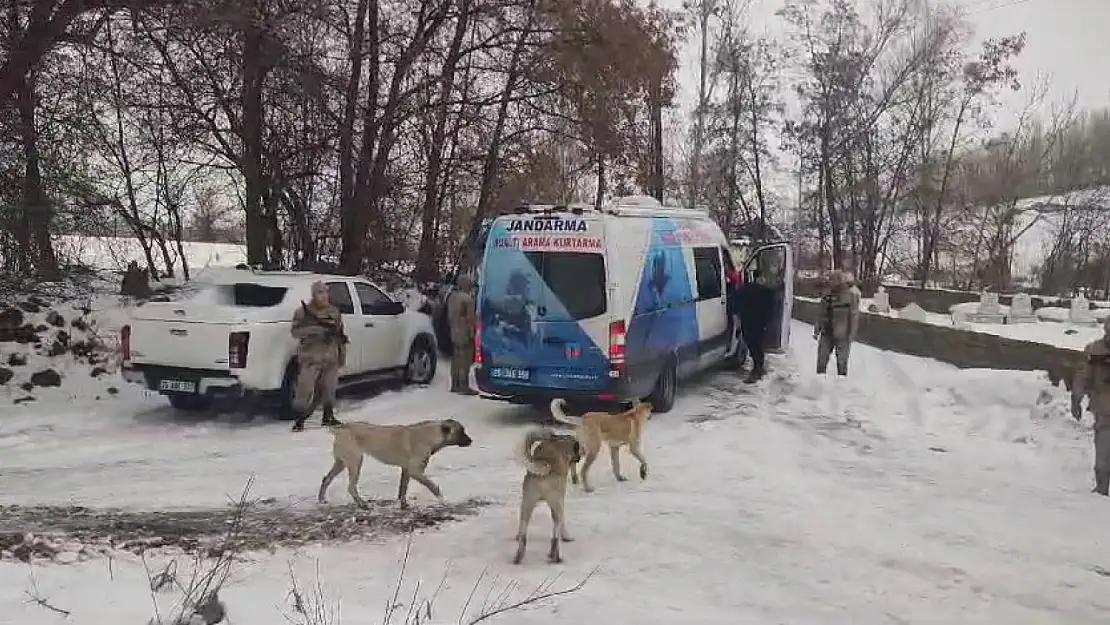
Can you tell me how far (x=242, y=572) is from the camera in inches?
210

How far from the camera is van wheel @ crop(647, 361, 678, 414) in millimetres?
11312

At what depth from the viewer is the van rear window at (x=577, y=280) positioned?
10156mm

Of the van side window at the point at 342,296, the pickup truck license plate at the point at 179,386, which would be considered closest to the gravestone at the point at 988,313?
the van side window at the point at 342,296

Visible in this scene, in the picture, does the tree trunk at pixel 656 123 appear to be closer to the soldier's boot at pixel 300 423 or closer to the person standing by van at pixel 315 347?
the person standing by van at pixel 315 347

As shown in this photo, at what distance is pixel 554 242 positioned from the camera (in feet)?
33.8

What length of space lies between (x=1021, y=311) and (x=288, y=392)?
20.9 m

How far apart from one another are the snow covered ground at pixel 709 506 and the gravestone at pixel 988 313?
42.8 ft

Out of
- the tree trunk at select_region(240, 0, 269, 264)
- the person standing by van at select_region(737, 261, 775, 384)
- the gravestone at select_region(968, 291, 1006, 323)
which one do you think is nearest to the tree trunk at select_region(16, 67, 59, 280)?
the tree trunk at select_region(240, 0, 269, 264)

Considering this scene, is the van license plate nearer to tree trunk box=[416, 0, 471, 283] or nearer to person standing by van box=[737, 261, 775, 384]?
person standing by van box=[737, 261, 775, 384]

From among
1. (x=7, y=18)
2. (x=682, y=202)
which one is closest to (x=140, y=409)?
(x=7, y=18)

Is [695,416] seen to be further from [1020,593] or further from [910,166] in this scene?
[910,166]

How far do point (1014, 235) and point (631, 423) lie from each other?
36550 millimetres

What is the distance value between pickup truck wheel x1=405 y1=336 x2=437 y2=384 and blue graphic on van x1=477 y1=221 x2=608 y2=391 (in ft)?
10.1

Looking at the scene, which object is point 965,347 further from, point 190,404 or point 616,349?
point 190,404
